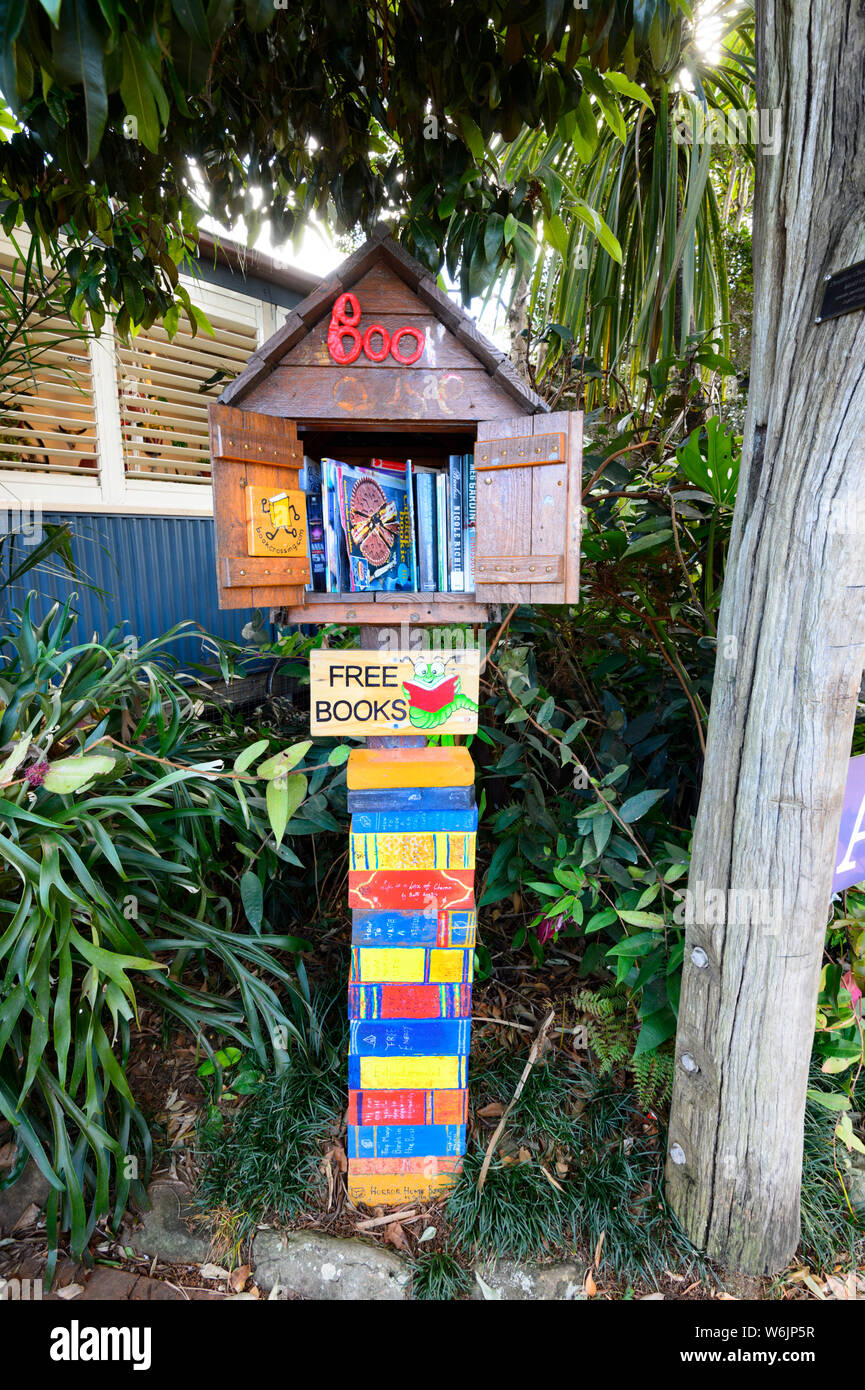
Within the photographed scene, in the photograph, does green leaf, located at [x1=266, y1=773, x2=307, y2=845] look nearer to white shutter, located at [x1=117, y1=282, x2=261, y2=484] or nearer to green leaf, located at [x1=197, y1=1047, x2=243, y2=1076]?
green leaf, located at [x1=197, y1=1047, x2=243, y2=1076]

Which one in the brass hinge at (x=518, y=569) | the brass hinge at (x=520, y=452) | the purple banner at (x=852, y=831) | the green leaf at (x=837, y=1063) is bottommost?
the green leaf at (x=837, y=1063)

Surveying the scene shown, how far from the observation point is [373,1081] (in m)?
1.89

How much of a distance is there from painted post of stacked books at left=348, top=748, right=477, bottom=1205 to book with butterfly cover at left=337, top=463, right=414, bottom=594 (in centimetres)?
46

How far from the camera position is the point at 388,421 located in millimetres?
1628

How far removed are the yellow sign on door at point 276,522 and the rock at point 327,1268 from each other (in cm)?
182

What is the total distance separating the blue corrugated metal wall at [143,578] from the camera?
3510 mm

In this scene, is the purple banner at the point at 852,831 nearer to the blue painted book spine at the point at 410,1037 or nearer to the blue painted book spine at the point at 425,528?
the blue painted book spine at the point at 410,1037

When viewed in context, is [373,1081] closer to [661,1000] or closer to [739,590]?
[661,1000]

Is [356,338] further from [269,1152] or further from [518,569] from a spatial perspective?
[269,1152]

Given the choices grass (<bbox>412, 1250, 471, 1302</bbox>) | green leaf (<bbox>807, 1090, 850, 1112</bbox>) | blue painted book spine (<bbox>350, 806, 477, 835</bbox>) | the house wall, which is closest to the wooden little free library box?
blue painted book spine (<bbox>350, 806, 477, 835</bbox>)

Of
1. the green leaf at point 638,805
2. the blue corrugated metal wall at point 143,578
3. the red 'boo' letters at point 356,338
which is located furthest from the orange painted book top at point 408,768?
the blue corrugated metal wall at point 143,578

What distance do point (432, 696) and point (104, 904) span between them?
0.99 m

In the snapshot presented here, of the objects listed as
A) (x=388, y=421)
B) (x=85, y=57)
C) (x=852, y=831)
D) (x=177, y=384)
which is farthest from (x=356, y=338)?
(x=177, y=384)

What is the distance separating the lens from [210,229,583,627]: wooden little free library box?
1.49 meters
